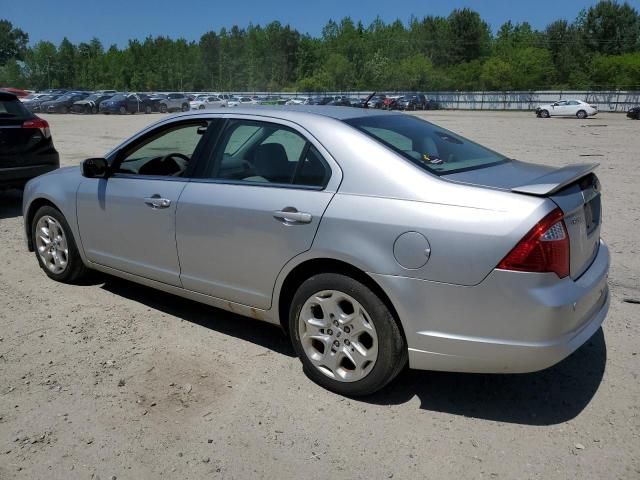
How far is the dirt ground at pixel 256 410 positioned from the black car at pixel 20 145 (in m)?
3.81

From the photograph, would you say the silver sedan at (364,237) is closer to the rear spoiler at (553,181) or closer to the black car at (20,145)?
the rear spoiler at (553,181)

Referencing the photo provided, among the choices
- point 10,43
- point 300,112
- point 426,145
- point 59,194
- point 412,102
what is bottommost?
point 412,102

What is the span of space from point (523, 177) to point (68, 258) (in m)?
3.83

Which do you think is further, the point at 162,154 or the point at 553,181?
the point at 162,154

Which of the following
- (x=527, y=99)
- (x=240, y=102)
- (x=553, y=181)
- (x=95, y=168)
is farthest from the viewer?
(x=527, y=99)

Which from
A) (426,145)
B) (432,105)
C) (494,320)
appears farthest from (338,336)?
(432,105)

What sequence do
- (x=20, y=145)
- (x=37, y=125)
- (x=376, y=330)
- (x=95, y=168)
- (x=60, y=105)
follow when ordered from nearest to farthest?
(x=376, y=330), (x=95, y=168), (x=20, y=145), (x=37, y=125), (x=60, y=105)

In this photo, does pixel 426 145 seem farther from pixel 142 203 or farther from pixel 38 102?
pixel 38 102

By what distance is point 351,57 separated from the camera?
111m

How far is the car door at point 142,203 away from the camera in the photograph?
4.20 meters

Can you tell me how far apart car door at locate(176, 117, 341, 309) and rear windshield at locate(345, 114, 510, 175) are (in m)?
0.40

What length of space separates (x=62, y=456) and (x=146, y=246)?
1.73 meters

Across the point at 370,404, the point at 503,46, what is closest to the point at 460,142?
the point at 370,404

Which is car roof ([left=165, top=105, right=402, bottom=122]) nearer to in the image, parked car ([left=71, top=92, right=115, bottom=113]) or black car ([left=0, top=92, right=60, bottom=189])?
black car ([left=0, top=92, right=60, bottom=189])
